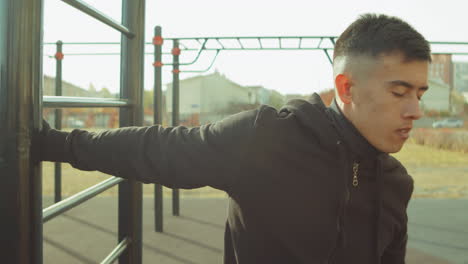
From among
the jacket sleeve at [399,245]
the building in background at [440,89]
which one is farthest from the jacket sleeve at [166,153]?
the building in background at [440,89]

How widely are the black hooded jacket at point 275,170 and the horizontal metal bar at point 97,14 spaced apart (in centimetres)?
29

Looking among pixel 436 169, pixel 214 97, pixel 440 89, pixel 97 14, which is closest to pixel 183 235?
pixel 214 97

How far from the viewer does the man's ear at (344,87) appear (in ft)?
3.91

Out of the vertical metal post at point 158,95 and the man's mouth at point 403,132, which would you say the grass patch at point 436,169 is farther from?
the man's mouth at point 403,132

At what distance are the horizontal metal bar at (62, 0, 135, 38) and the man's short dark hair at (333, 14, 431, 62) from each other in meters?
0.63

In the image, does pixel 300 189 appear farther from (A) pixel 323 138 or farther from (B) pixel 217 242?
(B) pixel 217 242

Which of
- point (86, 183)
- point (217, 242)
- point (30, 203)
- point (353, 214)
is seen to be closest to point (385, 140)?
point (353, 214)

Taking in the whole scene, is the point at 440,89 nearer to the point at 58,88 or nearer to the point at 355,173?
the point at 58,88

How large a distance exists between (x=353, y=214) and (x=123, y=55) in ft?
2.75

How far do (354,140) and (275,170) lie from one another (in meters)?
0.23

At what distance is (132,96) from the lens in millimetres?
1449

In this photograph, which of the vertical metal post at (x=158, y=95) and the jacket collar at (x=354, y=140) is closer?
the jacket collar at (x=354, y=140)

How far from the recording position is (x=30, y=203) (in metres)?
0.84

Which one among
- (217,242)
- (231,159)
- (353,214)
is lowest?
(217,242)
